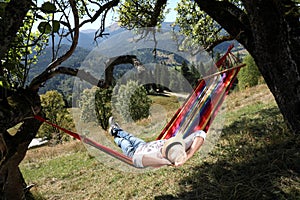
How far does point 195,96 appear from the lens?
3.15 m

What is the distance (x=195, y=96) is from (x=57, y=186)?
242 cm

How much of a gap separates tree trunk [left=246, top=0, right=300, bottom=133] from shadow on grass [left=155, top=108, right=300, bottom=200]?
318 millimetres

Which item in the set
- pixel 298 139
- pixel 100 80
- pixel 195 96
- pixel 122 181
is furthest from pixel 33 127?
pixel 298 139

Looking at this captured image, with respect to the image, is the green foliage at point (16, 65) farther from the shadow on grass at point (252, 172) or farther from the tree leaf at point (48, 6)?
the shadow on grass at point (252, 172)

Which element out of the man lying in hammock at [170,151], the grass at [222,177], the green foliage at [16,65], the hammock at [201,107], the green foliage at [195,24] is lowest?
the grass at [222,177]

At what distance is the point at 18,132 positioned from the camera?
228 cm

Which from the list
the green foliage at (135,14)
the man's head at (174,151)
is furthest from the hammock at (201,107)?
the green foliage at (135,14)

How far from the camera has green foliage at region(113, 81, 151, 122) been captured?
414cm

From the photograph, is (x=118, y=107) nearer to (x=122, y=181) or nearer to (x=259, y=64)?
(x=122, y=181)

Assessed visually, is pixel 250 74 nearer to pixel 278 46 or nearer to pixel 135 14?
pixel 135 14

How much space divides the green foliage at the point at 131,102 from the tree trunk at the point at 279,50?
1.88 meters

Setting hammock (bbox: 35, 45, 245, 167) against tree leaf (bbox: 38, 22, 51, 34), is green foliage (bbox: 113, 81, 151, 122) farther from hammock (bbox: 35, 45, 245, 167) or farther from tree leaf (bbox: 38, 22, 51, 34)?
tree leaf (bbox: 38, 22, 51, 34)

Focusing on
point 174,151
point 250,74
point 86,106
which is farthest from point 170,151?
point 250,74

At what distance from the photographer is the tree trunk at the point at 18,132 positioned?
116cm
